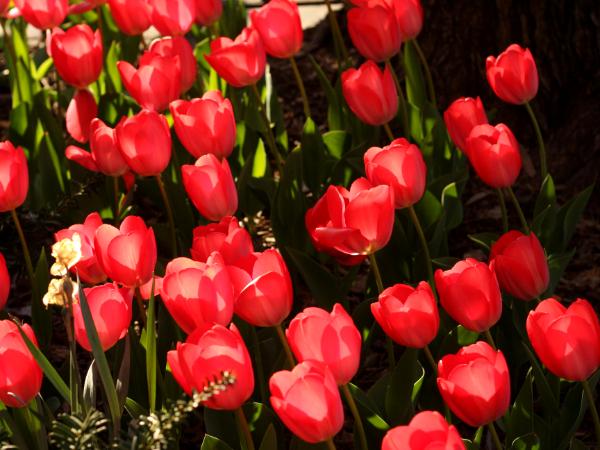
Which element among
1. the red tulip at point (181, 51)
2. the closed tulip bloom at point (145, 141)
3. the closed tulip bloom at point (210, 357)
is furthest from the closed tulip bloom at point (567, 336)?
the red tulip at point (181, 51)

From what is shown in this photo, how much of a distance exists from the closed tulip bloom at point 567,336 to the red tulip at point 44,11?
1.63 meters

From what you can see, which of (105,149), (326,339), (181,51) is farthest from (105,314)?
(181,51)

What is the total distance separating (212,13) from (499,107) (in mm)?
922

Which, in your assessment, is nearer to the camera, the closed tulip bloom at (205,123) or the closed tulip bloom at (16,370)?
the closed tulip bloom at (16,370)

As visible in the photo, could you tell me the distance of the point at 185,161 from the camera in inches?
110

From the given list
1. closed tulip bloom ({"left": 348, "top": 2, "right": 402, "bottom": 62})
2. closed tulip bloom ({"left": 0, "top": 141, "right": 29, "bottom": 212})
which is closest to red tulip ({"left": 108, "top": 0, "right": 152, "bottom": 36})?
closed tulip bloom ({"left": 348, "top": 2, "right": 402, "bottom": 62})

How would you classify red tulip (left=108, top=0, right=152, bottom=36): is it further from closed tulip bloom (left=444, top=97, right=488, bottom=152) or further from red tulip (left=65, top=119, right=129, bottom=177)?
closed tulip bloom (left=444, top=97, right=488, bottom=152)

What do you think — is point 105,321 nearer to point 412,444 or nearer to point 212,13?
point 412,444

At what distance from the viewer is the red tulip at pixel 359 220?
5.59ft

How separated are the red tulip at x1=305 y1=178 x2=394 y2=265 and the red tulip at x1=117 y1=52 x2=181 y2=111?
26.2 inches

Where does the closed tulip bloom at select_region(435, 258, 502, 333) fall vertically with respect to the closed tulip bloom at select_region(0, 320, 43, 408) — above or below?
below

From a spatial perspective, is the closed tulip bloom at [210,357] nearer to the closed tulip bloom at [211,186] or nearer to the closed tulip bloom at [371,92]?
the closed tulip bloom at [211,186]

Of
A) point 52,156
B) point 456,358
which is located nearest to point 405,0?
point 52,156

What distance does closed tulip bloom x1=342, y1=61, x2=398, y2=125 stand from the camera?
2.30 meters
